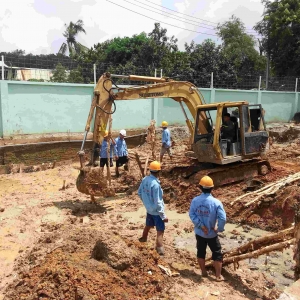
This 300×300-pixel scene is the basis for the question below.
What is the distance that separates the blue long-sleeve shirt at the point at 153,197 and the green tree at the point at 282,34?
914 inches

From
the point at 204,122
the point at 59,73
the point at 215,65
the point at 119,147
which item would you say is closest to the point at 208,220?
the point at 204,122

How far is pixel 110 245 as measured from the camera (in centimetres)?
468

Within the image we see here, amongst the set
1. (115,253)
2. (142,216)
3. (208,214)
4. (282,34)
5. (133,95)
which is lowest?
(142,216)

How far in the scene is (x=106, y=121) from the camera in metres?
8.50

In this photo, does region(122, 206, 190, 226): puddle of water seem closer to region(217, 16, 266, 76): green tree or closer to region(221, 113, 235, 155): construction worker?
region(221, 113, 235, 155): construction worker

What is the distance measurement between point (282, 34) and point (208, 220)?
80.8 feet

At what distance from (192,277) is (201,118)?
5.32m

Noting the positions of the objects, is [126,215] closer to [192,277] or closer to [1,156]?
[192,277]

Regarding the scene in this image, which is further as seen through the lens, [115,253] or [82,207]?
[82,207]

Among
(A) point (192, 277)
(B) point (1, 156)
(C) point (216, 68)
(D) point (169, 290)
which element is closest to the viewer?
(D) point (169, 290)

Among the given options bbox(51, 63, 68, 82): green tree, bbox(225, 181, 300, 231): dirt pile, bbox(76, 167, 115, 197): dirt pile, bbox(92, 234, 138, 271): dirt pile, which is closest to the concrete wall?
bbox(51, 63, 68, 82): green tree

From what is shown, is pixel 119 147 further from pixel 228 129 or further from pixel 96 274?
pixel 96 274

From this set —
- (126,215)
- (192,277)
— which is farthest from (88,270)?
(126,215)

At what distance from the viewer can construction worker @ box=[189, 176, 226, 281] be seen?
15.3 ft
